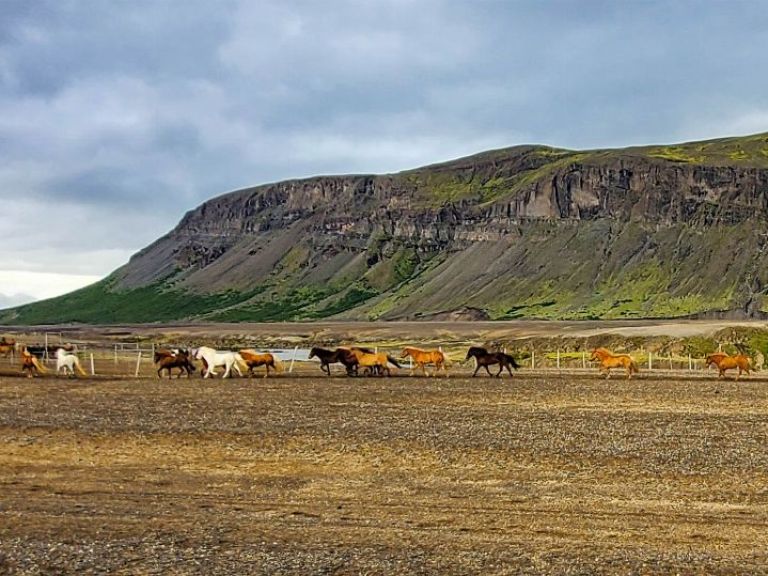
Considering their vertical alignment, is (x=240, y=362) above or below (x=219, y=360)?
below

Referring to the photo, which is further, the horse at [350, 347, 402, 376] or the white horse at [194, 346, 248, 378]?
the horse at [350, 347, 402, 376]

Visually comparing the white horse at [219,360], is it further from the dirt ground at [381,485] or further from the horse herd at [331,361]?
the dirt ground at [381,485]

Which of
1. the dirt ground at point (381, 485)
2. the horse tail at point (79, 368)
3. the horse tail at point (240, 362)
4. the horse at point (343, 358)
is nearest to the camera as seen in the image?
the dirt ground at point (381, 485)

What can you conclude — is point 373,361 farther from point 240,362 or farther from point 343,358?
point 240,362

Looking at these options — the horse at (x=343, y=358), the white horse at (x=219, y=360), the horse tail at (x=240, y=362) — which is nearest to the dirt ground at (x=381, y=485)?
the white horse at (x=219, y=360)

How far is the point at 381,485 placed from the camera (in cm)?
1608

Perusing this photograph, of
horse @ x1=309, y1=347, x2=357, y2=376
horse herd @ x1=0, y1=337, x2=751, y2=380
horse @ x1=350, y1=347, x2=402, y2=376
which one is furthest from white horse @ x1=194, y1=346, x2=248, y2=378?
horse @ x1=350, y1=347, x2=402, y2=376

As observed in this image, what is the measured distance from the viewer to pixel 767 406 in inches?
1119

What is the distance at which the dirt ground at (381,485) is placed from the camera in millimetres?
11141

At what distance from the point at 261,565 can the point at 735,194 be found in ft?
577

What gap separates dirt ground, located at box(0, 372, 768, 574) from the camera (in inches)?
439

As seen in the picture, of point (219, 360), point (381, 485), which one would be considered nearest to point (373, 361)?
point (219, 360)

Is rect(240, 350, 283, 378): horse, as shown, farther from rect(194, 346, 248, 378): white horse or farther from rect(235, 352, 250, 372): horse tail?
rect(194, 346, 248, 378): white horse

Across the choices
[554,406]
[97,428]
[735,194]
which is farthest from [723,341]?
[735,194]
